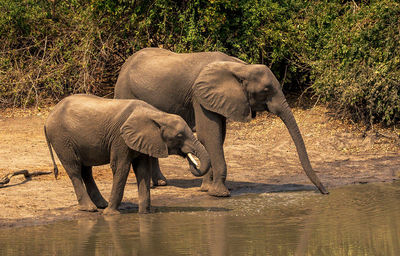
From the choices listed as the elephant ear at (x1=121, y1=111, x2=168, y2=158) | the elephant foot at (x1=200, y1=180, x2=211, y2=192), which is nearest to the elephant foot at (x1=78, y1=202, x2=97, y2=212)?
the elephant ear at (x1=121, y1=111, x2=168, y2=158)

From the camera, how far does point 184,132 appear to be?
9.74 meters

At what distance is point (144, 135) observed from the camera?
9703mm

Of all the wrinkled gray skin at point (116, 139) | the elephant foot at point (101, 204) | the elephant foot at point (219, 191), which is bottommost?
the elephant foot at point (219, 191)

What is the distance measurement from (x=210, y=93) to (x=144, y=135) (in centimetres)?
197

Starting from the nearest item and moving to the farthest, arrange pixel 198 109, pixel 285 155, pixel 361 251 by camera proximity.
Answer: pixel 361 251 → pixel 198 109 → pixel 285 155

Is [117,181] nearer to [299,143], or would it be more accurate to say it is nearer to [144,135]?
[144,135]

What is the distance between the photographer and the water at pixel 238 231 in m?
8.18

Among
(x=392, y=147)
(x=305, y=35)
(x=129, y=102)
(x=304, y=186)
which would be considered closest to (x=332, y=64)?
(x=305, y=35)

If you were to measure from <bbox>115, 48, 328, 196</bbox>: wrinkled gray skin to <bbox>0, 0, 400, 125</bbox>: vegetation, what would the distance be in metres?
4.08

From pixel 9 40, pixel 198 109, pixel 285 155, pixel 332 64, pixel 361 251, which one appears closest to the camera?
pixel 361 251

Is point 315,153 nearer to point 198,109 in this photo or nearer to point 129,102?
point 198,109

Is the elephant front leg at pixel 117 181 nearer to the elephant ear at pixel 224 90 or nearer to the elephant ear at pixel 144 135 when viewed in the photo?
the elephant ear at pixel 144 135

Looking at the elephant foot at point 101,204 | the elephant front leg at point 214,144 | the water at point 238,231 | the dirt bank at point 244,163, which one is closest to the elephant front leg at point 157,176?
the dirt bank at point 244,163

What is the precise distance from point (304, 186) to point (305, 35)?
5.68 metres
